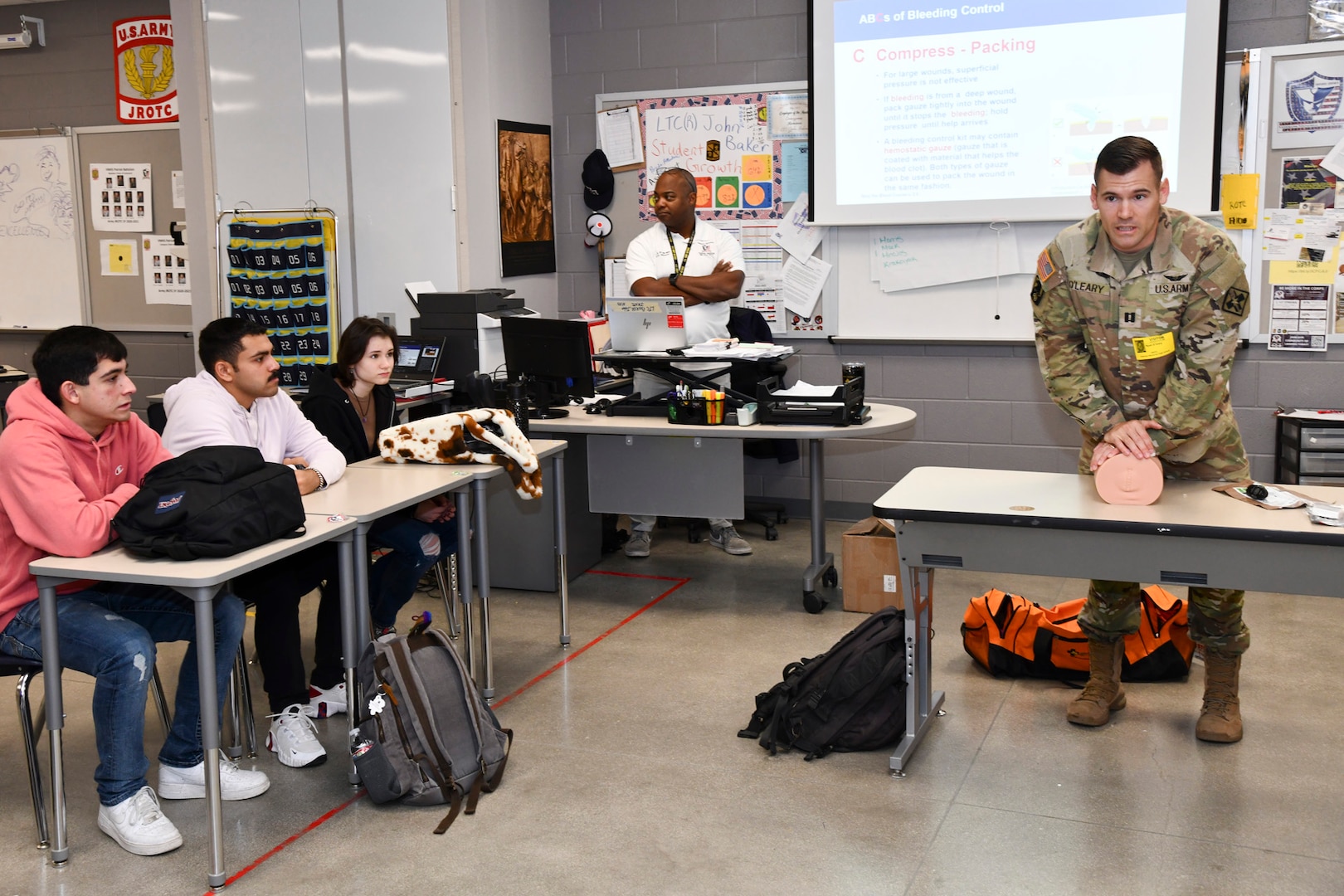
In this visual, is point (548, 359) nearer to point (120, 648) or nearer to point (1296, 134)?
point (120, 648)

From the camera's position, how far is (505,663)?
3980mm

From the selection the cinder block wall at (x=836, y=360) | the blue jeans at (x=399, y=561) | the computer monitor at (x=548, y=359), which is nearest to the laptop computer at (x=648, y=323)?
the computer monitor at (x=548, y=359)

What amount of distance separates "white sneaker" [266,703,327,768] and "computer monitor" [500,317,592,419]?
156 centimetres

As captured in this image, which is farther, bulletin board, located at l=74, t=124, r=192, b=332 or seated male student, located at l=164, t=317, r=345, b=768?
bulletin board, located at l=74, t=124, r=192, b=332

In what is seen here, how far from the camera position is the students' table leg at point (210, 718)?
250 centimetres

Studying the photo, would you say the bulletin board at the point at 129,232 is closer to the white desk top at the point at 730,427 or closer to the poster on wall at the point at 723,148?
the poster on wall at the point at 723,148

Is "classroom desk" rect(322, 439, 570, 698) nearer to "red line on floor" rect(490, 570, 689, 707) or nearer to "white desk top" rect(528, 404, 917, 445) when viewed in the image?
"red line on floor" rect(490, 570, 689, 707)

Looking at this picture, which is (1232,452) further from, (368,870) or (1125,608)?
(368,870)

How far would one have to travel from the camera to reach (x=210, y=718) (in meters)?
2.54

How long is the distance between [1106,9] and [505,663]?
3.71 meters

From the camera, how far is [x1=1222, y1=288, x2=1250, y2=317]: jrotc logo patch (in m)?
2.98

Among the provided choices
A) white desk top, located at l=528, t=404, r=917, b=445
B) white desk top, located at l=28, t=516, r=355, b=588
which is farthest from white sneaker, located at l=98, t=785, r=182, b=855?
white desk top, located at l=528, t=404, r=917, b=445

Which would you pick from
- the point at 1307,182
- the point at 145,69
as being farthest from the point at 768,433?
the point at 145,69

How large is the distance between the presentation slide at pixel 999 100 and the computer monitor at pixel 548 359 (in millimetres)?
1851
